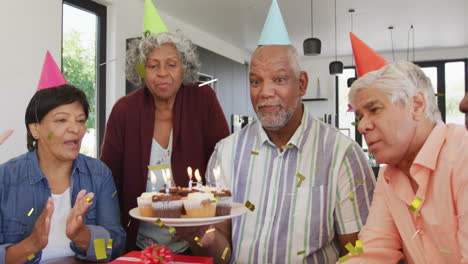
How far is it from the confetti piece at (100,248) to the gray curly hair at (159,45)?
2.72 ft

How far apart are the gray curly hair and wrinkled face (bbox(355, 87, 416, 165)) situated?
1.02m

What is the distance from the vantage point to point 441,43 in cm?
881

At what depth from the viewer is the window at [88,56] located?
4.42 metres

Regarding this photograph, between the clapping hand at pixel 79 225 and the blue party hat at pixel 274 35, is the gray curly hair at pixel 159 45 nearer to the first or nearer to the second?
the blue party hat at pixel 274 35

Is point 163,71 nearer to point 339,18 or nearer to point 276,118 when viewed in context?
point 276,118

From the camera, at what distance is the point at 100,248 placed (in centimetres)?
162

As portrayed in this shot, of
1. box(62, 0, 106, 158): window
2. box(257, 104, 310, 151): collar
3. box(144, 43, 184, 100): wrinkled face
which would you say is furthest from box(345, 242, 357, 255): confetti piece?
box(62, 0, 106, 158): window

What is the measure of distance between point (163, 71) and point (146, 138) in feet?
1.04

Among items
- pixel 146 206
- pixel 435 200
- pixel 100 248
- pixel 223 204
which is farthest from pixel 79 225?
pixel 435 200

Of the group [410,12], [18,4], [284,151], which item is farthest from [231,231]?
[410,12]

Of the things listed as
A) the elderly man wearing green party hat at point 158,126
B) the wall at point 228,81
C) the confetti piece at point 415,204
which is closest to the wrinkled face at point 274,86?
the elderly man wearing green party hat at point 158,126

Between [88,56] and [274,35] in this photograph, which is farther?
[88,56]

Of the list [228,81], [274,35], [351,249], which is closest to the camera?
[351,249]

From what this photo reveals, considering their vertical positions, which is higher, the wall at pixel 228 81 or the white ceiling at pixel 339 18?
the white ceiling at pixel 339 18
